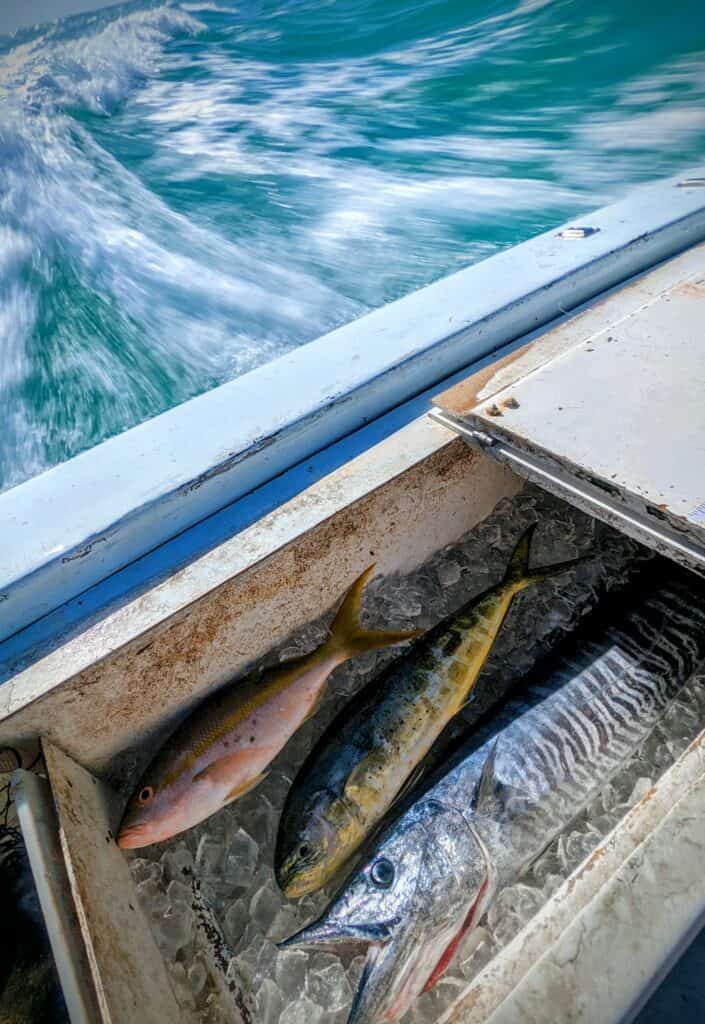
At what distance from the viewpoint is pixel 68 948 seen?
3.00ft

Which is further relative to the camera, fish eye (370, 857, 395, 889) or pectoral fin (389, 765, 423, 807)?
pectoral fin (389, 765, 423, 807)

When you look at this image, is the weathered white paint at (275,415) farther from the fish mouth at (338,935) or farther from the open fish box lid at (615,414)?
the fish mouth at (338,935)

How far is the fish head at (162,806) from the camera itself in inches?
48.2

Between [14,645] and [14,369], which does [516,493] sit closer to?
[14,645]

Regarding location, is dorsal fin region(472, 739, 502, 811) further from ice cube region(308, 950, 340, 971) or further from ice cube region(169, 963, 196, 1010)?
ice cube region(169, 963, 196, 1010)

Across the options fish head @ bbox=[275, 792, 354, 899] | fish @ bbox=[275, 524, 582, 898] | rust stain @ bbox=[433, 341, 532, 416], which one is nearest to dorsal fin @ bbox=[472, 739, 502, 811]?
fish @ bbox=[275, 524, 582, 898]

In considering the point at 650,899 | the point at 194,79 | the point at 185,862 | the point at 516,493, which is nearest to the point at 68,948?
the point at 185,862

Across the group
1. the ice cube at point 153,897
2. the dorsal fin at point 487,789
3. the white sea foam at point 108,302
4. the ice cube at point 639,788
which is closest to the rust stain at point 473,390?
the dorsal fin at point 487,789

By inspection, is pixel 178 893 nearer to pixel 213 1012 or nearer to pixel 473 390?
pixel 213 1012

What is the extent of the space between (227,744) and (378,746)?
336 millimetres

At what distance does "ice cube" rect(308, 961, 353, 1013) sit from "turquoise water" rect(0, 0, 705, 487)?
2165mm

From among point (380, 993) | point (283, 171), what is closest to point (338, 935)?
point (380, 993)

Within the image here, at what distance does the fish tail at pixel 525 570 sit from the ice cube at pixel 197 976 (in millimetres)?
1105

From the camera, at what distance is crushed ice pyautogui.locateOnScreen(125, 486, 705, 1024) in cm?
115
